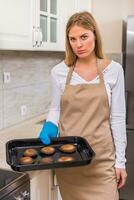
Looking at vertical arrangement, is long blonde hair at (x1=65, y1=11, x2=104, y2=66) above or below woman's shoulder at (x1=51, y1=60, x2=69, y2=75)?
above

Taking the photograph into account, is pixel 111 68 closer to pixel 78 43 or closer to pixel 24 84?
pixel 78 43

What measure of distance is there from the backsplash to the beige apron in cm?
68

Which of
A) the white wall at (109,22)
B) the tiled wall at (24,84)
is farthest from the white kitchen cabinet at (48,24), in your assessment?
the white wall at (109,22)

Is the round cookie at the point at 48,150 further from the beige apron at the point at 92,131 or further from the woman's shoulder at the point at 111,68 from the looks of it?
the woman's shoulder at the point at 111,68

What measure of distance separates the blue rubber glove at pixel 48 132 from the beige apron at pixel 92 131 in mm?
41

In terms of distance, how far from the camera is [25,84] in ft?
7.30

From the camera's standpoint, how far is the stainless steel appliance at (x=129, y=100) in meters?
2.56

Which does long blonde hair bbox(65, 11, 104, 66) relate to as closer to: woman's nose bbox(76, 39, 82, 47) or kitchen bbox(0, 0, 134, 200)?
woman's nose bbox(76, 39, 82, 47)

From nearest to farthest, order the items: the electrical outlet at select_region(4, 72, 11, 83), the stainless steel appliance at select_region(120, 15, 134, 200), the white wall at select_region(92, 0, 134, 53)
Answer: the electrical outlet at select_region(4, 72, 11, 83), the white wall at select_region(92, 0, 134, 53), the stainless steel appliance at select_region(120, 15, 134, 200)

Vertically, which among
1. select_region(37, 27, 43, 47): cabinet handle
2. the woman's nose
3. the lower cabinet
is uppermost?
select_region(37, 27, 43, 47): cabinet handle

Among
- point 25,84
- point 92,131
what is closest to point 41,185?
point 92,131

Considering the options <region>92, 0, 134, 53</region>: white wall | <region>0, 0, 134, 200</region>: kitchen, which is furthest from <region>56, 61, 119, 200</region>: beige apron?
<region>92, 0, 134, 53</region>: white wall

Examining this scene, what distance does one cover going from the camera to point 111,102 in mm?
1393

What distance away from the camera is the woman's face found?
1.32 meters
